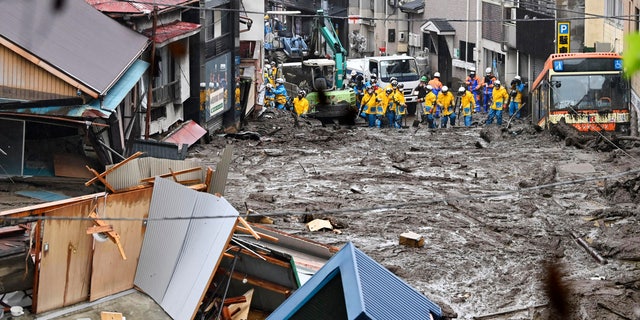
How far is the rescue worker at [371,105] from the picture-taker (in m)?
34.5

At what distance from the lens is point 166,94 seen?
2506 cm

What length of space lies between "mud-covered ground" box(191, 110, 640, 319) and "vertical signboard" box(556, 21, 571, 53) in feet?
19.4

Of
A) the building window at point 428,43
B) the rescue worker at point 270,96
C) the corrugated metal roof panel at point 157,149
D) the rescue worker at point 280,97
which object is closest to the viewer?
the corrugated metal roof panel at point 157,149

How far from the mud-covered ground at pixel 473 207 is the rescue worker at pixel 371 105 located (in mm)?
3541

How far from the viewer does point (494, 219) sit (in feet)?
61.1

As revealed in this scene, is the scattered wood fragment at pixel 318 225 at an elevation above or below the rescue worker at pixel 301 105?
below

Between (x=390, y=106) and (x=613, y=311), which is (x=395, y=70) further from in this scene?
(x=613, y=311)

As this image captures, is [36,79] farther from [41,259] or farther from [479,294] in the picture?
[479,294]

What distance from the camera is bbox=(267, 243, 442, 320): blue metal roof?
7.88 m

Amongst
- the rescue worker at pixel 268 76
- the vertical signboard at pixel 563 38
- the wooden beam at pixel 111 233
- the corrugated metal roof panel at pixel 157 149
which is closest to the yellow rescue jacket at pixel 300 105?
the rescue worker at pixel 268 76

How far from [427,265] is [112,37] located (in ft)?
23.1

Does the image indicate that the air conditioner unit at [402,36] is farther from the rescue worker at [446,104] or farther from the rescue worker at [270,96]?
the rescue worker at [446,104]

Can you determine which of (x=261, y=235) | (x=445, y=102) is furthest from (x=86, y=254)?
(x=445, y=102)

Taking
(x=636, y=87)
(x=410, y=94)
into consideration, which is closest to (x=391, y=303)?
(x=636, y=87)
